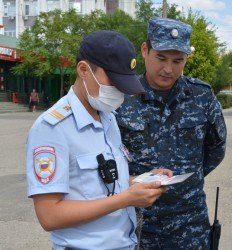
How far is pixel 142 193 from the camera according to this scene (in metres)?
1.52

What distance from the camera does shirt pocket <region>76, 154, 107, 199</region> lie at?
5.20 feet

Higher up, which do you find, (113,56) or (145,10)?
(145,10)

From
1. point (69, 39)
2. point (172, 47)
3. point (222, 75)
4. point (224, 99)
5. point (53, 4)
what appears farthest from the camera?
point (53, 4)

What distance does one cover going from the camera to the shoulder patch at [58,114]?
1561 mm

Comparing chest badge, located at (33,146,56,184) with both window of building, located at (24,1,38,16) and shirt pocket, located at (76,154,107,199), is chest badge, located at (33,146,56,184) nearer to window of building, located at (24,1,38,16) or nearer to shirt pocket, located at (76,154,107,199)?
shirt pocket, located at (76,154,107,199)

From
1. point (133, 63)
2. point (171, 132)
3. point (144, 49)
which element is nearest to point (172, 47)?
point (144, 49)

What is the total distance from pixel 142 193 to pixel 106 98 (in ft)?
1.20

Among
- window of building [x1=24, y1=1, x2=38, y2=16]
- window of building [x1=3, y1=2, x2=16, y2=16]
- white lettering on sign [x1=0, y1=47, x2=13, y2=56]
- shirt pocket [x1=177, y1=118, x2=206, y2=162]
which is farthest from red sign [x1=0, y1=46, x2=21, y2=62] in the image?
shirt pocket [x1=177, y1=118, x2=206, y2=162]

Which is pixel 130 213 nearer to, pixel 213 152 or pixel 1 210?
pixel 213 152

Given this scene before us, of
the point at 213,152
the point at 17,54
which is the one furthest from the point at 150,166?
the point at 17,54

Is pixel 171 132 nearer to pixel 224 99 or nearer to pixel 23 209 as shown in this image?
pixel 23 209

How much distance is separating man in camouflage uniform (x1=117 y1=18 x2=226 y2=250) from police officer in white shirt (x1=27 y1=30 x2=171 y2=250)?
1.44ft

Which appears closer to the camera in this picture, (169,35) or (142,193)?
(142,193)

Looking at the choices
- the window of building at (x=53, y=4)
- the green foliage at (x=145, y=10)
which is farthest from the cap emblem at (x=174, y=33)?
the window of building at (x=53, y=4)
